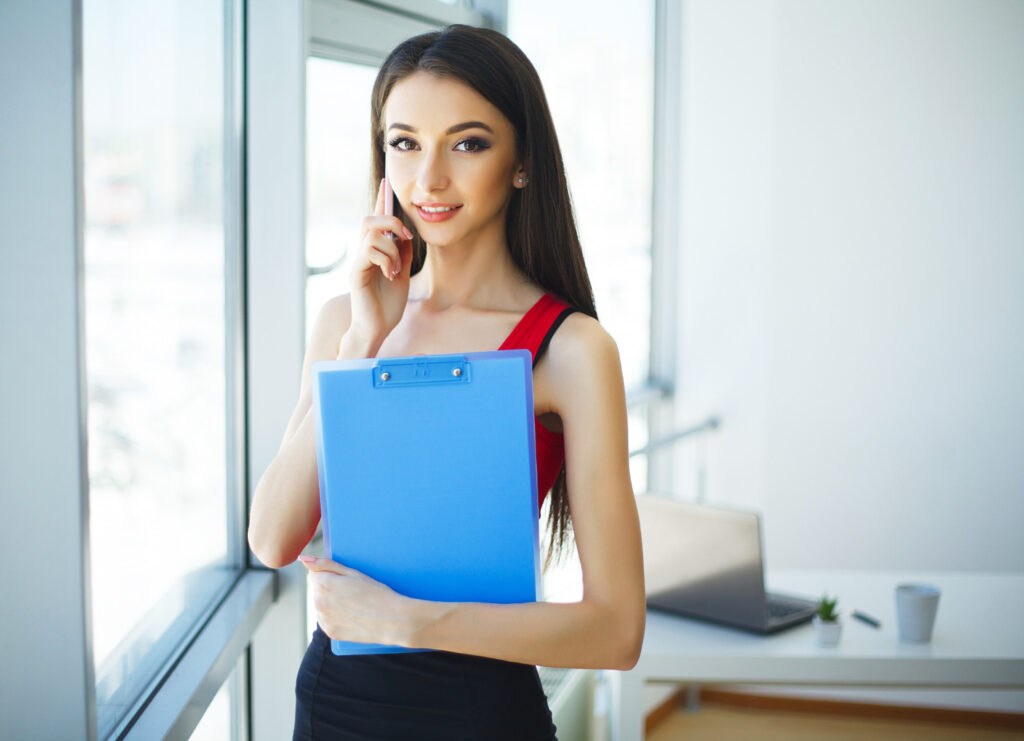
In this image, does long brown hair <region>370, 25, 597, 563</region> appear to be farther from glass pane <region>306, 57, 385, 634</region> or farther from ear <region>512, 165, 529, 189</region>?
glass pane <region>306, 57, 385, 634</region>

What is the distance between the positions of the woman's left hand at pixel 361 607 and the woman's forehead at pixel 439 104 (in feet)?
1.59

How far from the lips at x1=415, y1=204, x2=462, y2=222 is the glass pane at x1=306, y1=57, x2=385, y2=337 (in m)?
1.09

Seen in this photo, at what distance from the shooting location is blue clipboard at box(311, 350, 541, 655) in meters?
0.88

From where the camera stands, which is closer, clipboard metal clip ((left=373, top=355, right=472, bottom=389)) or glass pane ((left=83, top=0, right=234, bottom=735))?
clipboard metal clip ((left=373, top=355, right=472, bottom=389))

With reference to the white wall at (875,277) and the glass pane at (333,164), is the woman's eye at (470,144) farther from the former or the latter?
the white wall at (875,277)

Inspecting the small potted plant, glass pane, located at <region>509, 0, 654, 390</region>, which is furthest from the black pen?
glass pane, located at <region>509, 0, 654, 390</region>

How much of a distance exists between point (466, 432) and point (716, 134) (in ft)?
11.3

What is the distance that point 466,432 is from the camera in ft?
2.92

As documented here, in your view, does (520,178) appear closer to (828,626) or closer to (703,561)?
(703,561)

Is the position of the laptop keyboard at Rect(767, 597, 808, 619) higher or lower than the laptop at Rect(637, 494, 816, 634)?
lower

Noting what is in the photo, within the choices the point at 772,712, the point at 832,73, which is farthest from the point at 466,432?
the point at 832,73

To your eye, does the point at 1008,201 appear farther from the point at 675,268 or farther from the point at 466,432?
the point at 466,432

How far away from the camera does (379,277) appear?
1075 millimetres

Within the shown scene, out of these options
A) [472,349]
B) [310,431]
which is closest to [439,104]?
[472,349]
